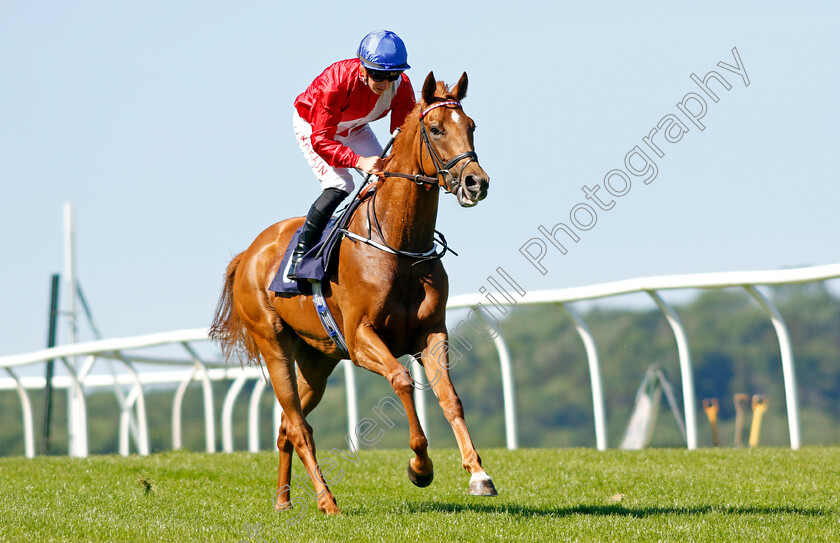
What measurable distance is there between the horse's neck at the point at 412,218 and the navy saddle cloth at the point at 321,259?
39cm

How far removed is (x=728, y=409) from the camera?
50.4m

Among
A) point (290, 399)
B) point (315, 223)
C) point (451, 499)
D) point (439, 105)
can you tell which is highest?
point (439, 105)

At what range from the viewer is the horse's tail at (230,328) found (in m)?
7.11

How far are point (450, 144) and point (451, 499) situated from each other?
7.52 ft

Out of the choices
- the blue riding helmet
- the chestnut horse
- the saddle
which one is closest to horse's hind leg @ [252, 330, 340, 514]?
the chestnut horse

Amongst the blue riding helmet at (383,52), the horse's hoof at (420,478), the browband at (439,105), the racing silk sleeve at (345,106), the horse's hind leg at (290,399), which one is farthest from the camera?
the horse's hind leg at (290,399)

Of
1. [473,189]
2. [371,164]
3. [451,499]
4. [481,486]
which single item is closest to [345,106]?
[371,164]

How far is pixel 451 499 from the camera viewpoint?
6.14 meters

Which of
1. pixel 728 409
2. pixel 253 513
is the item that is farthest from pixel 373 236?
pixel 728 409

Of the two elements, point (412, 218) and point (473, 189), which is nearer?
point (473, 189)

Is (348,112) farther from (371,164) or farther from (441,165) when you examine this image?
(441,165)

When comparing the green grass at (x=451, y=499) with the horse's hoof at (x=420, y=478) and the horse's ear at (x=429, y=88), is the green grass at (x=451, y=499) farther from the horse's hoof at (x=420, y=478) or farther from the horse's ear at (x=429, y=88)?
the horse's ear at (x=429, y=88)

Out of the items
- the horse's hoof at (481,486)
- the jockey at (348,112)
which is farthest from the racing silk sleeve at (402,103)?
the horse's hoof at (481,486)

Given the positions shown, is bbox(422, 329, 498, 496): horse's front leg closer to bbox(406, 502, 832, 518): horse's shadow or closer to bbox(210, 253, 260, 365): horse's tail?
bbox(406, 502, 832, 518): horse's shadow
